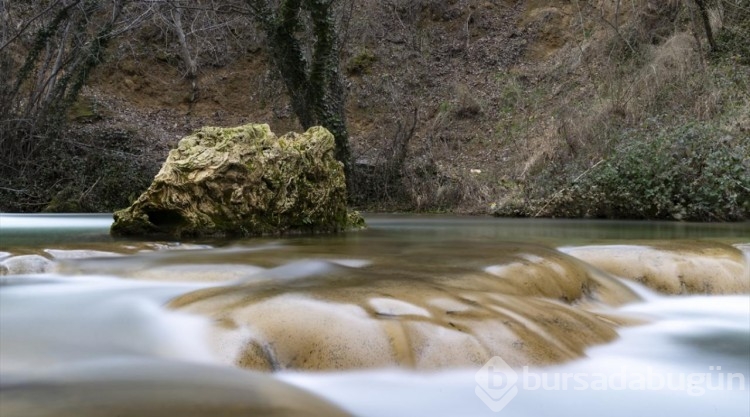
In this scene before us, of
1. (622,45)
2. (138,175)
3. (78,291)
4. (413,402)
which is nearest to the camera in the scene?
(413,402)

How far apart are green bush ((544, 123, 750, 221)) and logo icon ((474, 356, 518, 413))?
9.16 metres

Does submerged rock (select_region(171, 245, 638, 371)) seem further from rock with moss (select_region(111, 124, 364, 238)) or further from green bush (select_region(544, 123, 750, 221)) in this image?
green bush (select_region(544, 123, 750, 221))

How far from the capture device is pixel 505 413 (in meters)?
2.89

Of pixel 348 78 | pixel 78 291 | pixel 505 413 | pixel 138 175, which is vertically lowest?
pixel 505 413

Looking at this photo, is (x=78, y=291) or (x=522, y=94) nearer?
(x=78, y=291)

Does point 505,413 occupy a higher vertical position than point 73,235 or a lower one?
lower

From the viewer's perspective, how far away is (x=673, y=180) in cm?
1137


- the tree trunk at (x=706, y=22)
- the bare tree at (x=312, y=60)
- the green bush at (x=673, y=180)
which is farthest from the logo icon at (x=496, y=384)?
the tree trunk at (x=706, y=22)

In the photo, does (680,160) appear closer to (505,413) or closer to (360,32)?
(505,413)

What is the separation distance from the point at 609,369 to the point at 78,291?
3099 mm

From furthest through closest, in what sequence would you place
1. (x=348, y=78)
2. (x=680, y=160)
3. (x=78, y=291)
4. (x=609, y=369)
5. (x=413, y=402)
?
(x=348, y=78) → (x=680, y=160) → (x=78, y=291) → (x=609, y=369) → (x=413, y=402)

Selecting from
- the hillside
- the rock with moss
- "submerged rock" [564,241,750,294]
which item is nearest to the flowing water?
"submerged rock" [564,241,750,294]

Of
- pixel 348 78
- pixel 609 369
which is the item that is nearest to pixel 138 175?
pixel 348 78

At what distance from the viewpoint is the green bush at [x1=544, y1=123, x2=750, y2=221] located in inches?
431
